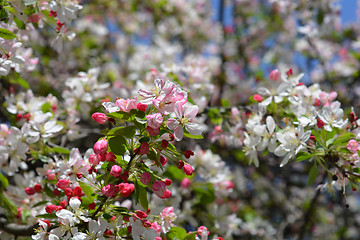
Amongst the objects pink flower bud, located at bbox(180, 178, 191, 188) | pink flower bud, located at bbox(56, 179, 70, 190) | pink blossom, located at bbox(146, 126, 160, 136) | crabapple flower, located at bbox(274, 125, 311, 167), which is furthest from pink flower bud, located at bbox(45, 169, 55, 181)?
crabapple flower, located at bbox(274, 125, 311, 167)

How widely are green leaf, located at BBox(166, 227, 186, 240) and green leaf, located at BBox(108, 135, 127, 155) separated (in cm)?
51

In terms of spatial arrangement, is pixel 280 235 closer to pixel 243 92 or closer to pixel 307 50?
pixel 243 92

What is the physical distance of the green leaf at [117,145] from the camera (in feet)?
4.37

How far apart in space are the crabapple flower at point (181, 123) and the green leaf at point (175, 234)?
1.75 feet

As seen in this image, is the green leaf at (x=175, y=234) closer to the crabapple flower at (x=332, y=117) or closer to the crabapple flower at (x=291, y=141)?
the crabapple flower at (x=291, y=141)

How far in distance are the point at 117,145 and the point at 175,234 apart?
554 mm

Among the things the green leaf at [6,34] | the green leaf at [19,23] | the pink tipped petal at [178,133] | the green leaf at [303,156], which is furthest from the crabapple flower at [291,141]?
the green leaf at [19,23]

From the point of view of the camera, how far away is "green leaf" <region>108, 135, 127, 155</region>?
4.37ft

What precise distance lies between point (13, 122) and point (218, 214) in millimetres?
1625

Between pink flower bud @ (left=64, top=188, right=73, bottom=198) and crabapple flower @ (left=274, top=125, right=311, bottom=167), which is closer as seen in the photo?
pink flower bud @ (left=64, top=188, right=73, bottom=198)

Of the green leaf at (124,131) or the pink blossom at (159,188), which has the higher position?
the green leaf at (124,131)

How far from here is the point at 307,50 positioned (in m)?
5.20

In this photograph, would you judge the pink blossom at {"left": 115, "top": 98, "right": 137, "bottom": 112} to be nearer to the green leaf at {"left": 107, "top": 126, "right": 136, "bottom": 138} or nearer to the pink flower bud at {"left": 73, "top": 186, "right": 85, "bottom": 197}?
the green leaf at {"left": 107, "top": 126, "right": 136, "bottom": 138}

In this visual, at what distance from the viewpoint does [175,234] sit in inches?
64.1
